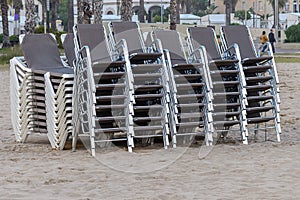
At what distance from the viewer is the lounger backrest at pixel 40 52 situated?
477 inches

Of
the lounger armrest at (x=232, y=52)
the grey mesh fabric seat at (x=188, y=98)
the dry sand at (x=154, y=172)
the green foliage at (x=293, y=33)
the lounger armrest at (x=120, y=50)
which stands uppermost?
the lounger armrest at (x=120, y=50)

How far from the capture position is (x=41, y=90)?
11.7m

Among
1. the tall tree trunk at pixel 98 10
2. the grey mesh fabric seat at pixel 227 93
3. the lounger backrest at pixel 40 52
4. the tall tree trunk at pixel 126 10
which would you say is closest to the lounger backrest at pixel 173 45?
the grey mesh fabric seat at pixel 227 93

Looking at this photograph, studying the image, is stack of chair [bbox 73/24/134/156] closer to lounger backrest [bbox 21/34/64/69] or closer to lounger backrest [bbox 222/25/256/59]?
lounger backrest [bbox 21/34/64/69]

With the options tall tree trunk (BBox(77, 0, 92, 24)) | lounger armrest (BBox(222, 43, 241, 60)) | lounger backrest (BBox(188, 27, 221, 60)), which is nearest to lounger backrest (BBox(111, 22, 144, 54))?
lounger backrest (BBox(188, 27, 221, 60))

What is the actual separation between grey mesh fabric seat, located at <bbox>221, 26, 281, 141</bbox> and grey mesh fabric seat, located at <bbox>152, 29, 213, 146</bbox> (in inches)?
26.0

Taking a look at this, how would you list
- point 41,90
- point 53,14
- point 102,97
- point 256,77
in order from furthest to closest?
point 53,14, point 41,90, point 256,77, point 102,97

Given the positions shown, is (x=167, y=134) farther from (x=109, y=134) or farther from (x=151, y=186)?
(x=151, y=186)

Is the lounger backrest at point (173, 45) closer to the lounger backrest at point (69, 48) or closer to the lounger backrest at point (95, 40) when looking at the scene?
the lounger backrest at point (95, 40)

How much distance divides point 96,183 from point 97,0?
26.4 m

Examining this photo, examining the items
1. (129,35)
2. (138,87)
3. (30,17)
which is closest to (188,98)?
(138,87)

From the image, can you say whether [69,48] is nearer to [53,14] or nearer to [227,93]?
[227,93]

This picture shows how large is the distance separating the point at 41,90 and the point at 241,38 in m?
3.07

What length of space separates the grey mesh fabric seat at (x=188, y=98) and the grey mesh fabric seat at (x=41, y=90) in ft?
4.58
